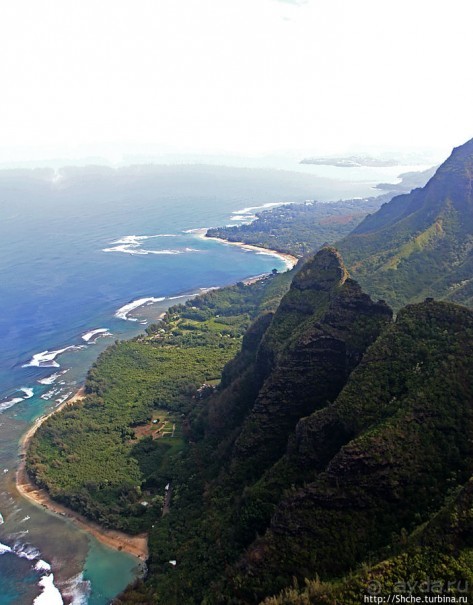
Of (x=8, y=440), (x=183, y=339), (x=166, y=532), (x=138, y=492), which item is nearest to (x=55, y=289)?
(x=183, y=339)

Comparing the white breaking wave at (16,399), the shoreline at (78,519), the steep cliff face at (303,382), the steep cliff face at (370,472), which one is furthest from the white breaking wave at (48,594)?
the white breaking wave at (16,399)

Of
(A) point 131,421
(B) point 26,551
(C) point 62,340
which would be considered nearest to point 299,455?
(B) point 26,551

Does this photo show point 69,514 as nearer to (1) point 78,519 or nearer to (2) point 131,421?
(1) point 78,519

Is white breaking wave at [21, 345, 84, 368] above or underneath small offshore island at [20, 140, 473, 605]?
underneath

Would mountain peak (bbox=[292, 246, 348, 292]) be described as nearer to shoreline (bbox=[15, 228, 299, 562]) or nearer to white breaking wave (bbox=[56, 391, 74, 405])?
shoreline (bbox=[15, 228, 299, 562])

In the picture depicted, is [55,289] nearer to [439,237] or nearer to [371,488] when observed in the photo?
[439,237]

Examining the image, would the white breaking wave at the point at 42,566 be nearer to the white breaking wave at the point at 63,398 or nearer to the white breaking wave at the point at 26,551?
the white breaking wave at the point at 26,551

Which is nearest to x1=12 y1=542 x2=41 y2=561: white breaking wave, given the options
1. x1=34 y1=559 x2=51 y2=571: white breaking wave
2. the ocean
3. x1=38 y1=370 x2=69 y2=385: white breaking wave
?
the ocean
